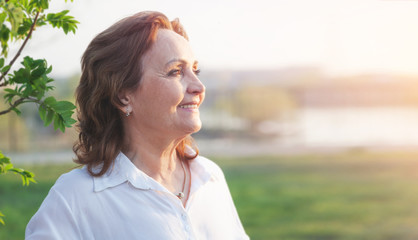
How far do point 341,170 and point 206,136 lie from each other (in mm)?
2670

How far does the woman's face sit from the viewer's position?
1.32m

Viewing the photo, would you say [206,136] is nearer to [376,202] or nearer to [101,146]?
[376,202]

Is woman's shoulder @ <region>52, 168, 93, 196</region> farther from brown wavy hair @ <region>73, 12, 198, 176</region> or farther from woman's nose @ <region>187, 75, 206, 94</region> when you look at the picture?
woman's nose @ <region>187, 75, 206, 94</region>

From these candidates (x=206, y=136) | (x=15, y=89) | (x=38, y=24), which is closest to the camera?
(x=15, y=89)

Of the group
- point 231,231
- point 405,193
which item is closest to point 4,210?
point 405,193

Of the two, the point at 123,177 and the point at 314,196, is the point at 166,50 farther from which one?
the point at 314,196

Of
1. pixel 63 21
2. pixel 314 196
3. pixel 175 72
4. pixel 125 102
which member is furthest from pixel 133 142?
pixel 314 196

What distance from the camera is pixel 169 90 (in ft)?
4.33

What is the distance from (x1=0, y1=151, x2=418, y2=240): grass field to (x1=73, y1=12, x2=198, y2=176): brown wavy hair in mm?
4306

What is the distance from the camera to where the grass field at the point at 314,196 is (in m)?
5.72

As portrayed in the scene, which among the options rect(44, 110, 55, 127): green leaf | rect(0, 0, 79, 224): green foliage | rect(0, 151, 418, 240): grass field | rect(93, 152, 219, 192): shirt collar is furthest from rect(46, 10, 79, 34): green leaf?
rect(0, 151, 418, 240): grass field

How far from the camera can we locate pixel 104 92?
138cm

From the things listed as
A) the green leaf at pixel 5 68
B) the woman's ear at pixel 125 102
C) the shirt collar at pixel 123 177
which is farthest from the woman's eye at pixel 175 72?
the green leaf at pixel 5 68

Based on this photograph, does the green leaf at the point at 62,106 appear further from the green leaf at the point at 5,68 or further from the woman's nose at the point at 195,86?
the woman's nose at the point at 195,86
